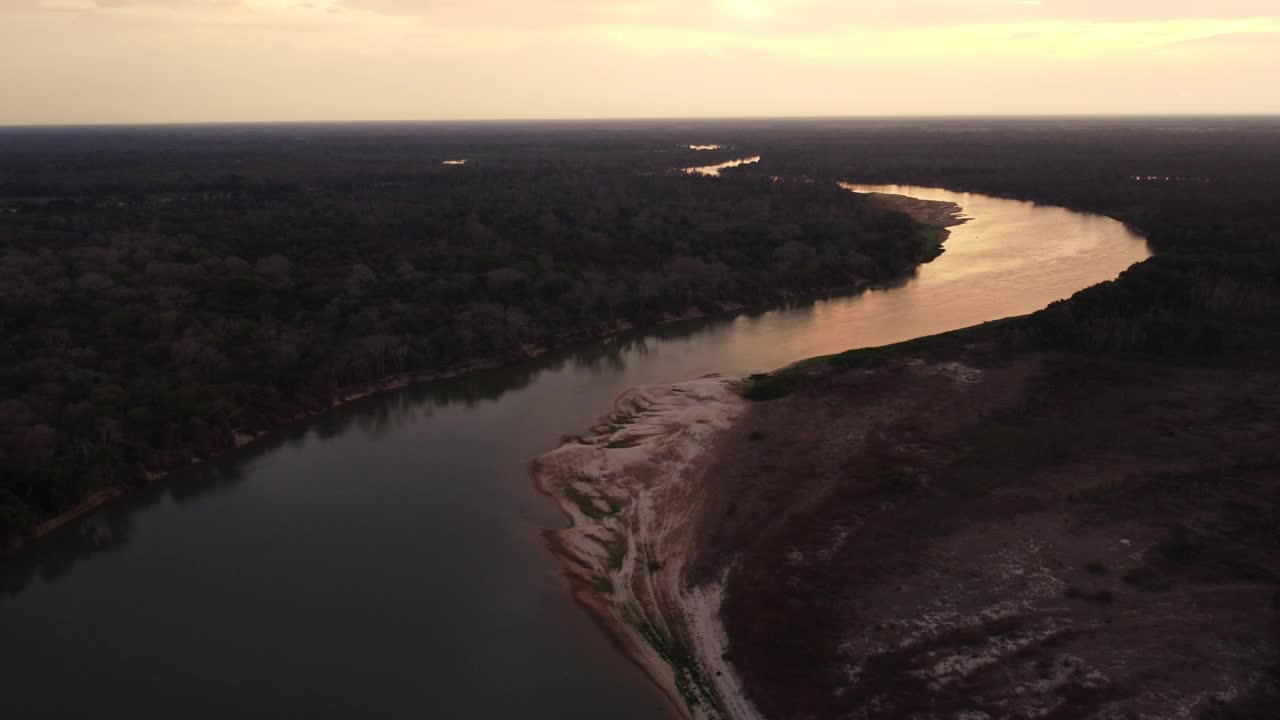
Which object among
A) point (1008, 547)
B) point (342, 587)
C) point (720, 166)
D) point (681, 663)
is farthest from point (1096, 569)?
point (720, 166)

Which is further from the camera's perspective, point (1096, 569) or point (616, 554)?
point (616, 554)

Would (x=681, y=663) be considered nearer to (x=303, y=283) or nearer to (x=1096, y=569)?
(x=1096, y=569)

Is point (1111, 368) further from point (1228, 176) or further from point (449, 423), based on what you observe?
point (1228, 176)

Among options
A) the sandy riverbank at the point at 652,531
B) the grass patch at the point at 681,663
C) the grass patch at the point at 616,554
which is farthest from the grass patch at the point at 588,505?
the grass patch at the point at 681,663

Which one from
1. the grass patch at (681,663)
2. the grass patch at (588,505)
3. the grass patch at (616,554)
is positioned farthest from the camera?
the grass patch at (588,505)

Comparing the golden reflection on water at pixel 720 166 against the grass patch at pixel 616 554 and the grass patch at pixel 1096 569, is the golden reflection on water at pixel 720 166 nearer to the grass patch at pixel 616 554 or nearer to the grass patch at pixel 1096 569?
the grass patch at pixel 616 554
